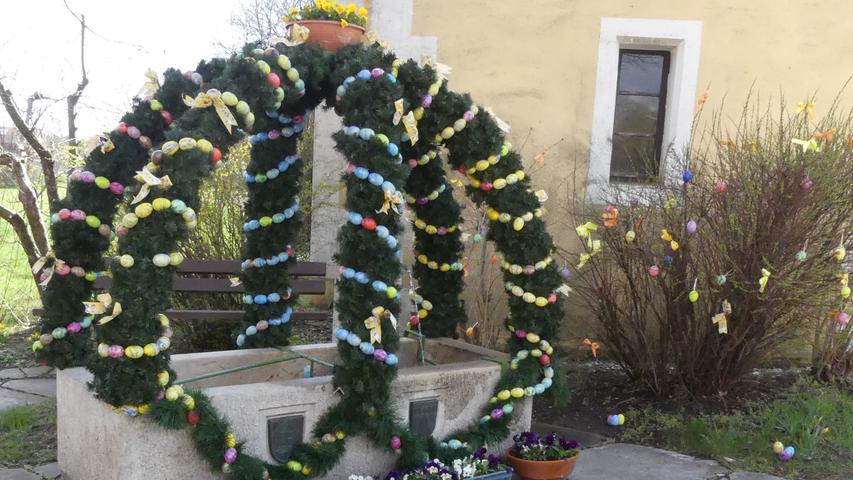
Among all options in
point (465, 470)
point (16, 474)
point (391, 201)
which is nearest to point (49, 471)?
point (16, 474)

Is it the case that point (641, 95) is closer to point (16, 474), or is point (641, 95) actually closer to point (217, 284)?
point (217, 284)

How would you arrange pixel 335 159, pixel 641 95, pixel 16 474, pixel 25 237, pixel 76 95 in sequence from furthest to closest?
pixel 76 95 < pixel 25 237 < pixel 641 95 < pixel 335 159 < pixel 16 474

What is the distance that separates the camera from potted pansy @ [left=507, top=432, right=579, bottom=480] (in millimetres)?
3402

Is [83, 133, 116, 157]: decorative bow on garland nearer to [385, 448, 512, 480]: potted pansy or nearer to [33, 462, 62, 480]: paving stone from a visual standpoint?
[33, 462, 62, 480]: paving stone

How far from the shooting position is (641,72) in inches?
228

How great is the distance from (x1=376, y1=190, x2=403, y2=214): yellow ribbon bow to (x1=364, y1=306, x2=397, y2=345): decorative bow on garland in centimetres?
42

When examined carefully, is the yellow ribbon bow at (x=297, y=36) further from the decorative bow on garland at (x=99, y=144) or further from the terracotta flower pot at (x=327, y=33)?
the decorative bow on garland at (x=99, y=144)

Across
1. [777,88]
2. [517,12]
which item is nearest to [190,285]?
[517,12]

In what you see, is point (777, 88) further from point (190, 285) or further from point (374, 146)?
point (190, 285)

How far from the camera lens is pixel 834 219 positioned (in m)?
4.36

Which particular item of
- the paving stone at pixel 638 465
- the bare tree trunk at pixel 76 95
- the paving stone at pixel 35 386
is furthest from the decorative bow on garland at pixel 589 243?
the bare tree trunk at pixel 76 95

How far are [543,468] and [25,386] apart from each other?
369 cm

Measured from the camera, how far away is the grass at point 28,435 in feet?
11.8

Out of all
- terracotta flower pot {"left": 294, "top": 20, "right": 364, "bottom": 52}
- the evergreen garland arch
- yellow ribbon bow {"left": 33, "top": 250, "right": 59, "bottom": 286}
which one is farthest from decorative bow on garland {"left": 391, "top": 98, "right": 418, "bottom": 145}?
yellow ribbon bow {"left": 33, "top": 250, "right": 59, "bottom": 286}
